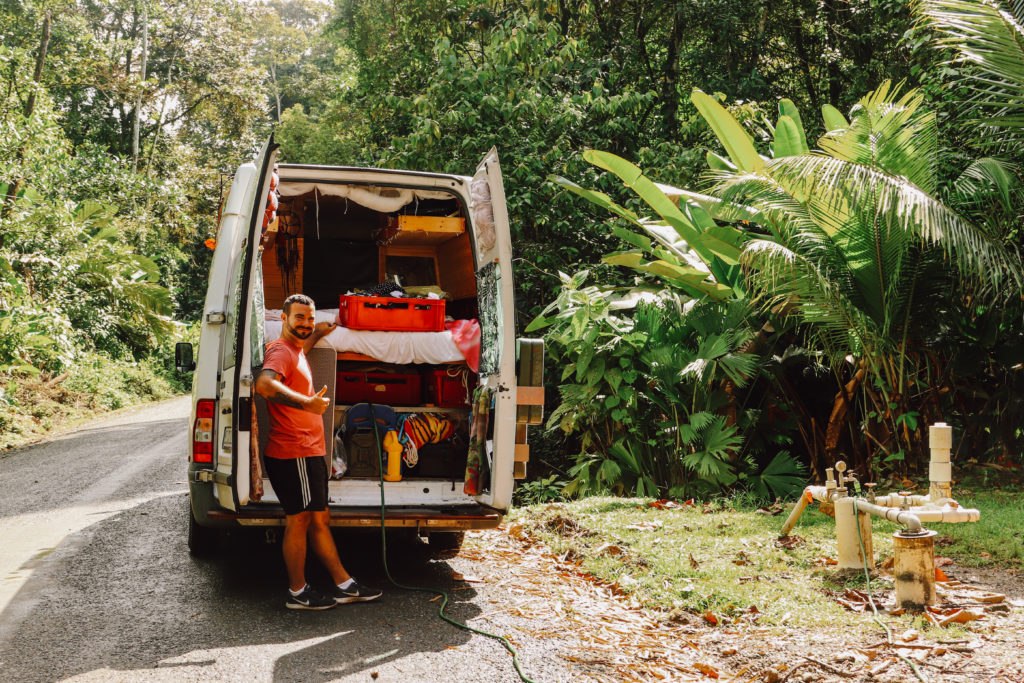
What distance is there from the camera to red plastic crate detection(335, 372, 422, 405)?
23.3 feet

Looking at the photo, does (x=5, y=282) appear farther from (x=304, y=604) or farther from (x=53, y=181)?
(x=304, y=604)

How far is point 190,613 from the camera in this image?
4.83m

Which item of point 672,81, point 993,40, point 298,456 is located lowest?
point 298,456

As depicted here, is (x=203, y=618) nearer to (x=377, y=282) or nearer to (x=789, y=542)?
(x=789, y=542)

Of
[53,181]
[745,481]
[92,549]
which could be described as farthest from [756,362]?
[53,181]

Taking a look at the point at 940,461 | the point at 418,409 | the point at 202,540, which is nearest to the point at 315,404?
the point at 418,409

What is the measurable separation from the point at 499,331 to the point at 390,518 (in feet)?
4.24

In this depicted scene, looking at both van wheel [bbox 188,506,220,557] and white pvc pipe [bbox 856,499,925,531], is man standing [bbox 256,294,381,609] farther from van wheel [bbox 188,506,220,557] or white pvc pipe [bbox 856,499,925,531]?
white pvc pipe [bbox 856,499,925,531]

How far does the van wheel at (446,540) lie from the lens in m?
6.53

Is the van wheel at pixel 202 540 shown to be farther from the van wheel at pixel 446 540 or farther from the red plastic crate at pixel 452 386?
the red plastic crate at pixel 452 386

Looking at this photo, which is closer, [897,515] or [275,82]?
[897,515]

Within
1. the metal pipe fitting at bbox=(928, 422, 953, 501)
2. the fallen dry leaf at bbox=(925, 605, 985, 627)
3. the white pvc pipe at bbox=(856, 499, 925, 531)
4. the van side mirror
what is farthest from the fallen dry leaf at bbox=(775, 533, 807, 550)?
the van side mirror

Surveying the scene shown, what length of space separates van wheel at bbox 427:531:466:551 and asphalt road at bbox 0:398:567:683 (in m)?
0.11

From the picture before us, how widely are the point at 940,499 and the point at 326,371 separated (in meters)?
3.78
